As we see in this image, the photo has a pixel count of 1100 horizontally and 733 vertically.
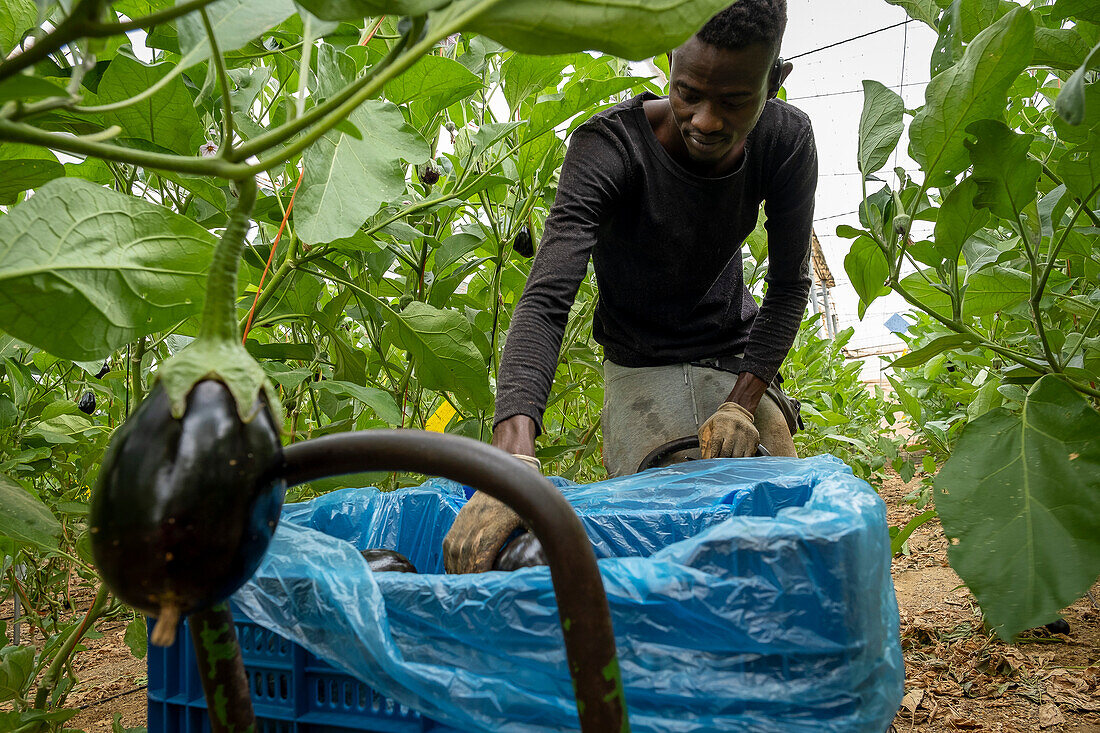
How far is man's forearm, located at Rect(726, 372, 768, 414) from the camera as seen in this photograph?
5.68 ft

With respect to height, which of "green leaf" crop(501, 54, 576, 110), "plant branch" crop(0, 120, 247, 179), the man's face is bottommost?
"plant branch" crop(0, 120, 247, 179)

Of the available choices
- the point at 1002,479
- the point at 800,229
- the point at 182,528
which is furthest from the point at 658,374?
the point at 182,528

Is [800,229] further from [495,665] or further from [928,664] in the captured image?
[495,665]

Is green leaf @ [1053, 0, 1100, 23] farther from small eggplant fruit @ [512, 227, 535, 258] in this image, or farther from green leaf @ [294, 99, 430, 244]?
small eggplant fruit @ [512, 227, 535, 258]

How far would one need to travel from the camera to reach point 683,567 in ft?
2.09

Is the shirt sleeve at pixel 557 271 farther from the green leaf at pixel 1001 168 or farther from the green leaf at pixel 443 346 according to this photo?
the green leaf at pixel 1001 168

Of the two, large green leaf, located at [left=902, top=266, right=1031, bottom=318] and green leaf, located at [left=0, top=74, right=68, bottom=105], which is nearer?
green leaf, located at [left=0, top=74, right=68, bottom=105]

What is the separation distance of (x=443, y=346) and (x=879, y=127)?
68cm

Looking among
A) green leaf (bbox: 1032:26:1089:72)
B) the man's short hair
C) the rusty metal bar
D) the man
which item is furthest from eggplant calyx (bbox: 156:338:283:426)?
the man's short hair

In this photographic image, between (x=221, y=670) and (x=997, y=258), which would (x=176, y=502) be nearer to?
(x=221, y=670)

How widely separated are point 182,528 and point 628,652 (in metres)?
0.38

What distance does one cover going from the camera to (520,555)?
0.91 meters

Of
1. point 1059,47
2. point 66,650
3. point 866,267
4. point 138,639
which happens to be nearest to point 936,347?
point 866,267

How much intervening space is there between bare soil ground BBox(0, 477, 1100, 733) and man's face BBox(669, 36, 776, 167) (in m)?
1.33
